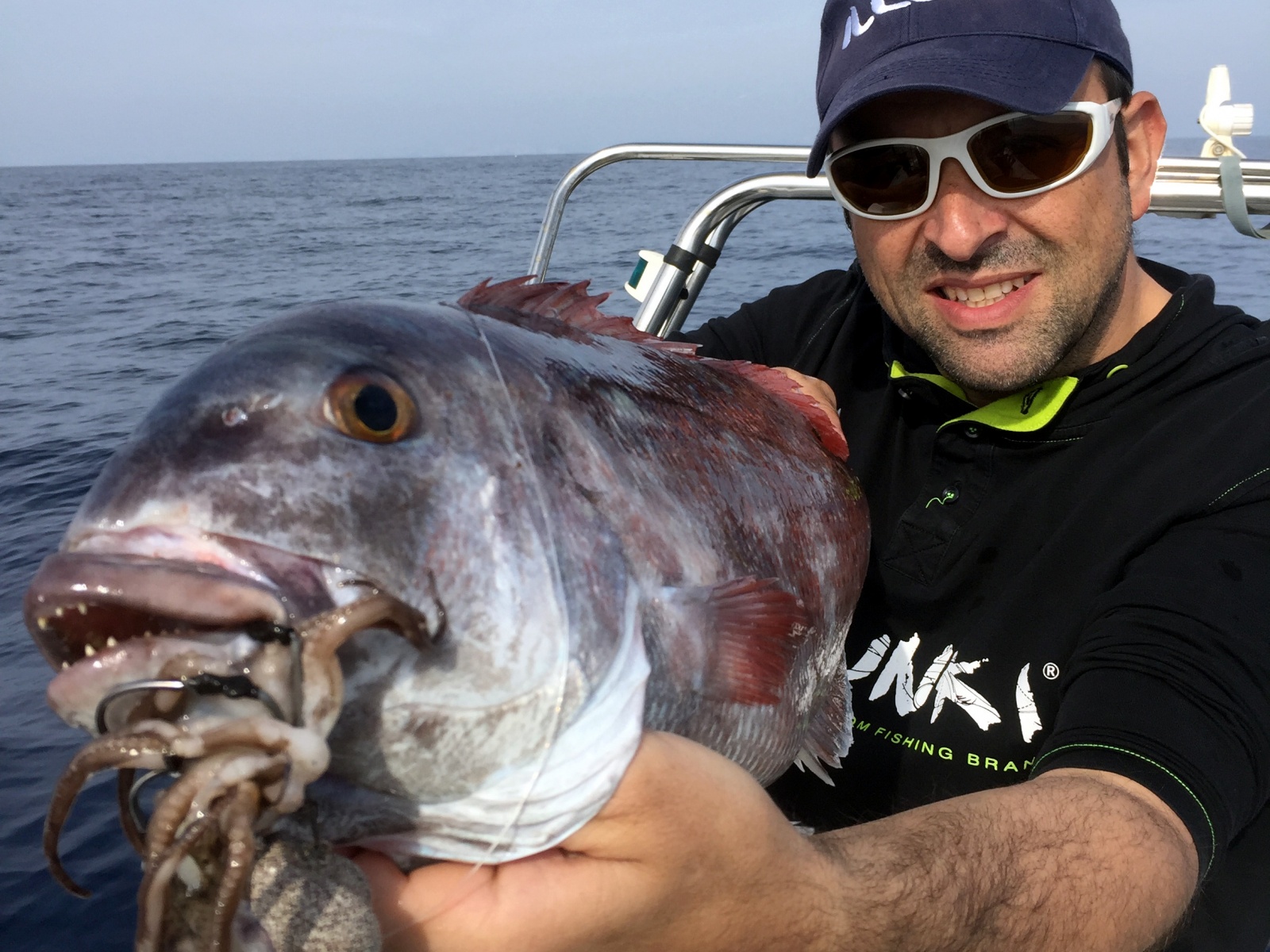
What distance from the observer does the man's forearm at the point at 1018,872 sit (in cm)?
136

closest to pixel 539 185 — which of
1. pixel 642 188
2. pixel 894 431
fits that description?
pixel 642 188

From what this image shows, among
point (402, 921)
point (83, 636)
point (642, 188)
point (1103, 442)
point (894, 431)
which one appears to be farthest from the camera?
point (642, 188)

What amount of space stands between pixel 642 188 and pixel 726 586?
43.0m

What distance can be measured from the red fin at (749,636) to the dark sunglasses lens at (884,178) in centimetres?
134

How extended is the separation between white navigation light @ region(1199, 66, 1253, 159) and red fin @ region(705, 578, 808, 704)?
2419mm

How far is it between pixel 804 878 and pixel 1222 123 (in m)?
2.91

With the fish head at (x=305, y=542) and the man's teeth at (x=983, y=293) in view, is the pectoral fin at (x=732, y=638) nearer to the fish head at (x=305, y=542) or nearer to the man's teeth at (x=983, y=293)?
the fish head at (x=305, y=542)

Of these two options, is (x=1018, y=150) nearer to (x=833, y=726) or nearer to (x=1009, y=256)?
(x=1009, y=256)

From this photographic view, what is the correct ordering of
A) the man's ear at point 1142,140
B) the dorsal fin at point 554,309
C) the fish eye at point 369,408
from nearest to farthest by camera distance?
the fish eye at point 369,408, the dorsal fin at point 554,309, the man's ear at point 1142,140

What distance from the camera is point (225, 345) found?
4.08ft

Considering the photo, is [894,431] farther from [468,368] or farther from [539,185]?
[539,185]

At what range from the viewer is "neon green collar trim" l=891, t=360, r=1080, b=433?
92.9 inches

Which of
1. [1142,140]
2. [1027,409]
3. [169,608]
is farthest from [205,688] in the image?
[1142,140]

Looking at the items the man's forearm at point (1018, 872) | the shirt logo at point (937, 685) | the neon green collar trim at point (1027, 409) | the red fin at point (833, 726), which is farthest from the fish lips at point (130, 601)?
the neon green collar trim at point (1027, 409)
